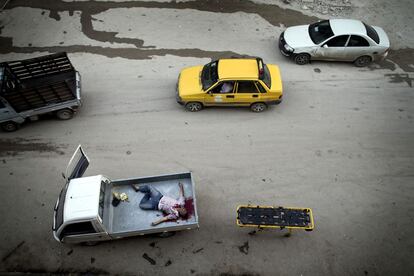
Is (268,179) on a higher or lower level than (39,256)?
higher

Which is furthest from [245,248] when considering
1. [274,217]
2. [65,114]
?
[65,114]

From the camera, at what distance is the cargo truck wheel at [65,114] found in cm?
1099

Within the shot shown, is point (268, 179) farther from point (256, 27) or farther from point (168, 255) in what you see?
point (256, 27)

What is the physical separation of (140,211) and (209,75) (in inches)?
213

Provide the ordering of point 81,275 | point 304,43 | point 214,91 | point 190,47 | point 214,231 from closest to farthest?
point 81,275 < point 214,231 < point 214,91 < point 304,43 < point 190,47

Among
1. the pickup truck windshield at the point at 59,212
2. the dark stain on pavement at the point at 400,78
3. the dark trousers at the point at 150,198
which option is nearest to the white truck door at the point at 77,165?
the pickup truck windshield at the point at 59,212

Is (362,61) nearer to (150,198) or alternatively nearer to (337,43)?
(337,43)

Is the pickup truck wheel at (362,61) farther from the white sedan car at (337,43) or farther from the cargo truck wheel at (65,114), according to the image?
the cargo truck wheel at (65,114)

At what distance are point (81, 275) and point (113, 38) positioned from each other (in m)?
10.2

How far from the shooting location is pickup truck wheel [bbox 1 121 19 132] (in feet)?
35.1

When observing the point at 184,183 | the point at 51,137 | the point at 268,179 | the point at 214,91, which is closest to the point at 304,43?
the point at 214,91

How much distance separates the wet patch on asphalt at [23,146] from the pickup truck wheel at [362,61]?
12060mm

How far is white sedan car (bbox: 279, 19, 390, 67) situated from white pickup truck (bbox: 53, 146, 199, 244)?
7.59m

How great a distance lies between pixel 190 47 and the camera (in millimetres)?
13805
